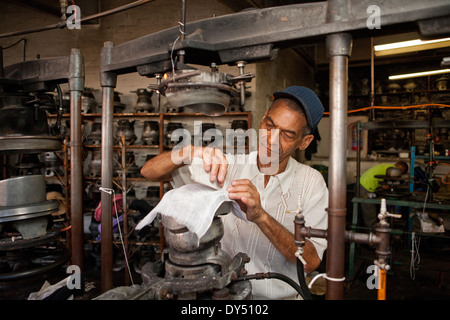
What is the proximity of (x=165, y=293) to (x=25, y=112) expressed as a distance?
135 centimetres

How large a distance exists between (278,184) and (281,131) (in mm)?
345

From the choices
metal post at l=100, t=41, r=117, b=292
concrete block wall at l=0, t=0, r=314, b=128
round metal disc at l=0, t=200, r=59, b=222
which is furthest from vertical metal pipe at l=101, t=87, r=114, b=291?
concrete block wall at l=0, t=0, r=314, b=128

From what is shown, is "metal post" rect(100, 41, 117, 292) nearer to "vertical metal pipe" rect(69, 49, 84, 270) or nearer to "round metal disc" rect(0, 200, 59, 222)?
"vertical metal pipe" rect(69, 49, 84, 270)

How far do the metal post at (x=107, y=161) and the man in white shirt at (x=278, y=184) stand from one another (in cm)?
19

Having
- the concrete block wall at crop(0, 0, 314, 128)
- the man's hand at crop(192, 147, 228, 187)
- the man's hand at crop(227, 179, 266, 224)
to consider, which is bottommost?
the man's hand at crop(227, 179, 266, 224)

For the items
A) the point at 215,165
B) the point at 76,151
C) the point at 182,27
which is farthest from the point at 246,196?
the point at 76,151

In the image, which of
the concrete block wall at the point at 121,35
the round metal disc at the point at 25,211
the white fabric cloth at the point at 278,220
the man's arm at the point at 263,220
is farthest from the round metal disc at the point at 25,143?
the concrete block wall at the point at 121,35

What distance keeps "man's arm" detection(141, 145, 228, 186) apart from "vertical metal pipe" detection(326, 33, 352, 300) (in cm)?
40

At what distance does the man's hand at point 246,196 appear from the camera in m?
1.07

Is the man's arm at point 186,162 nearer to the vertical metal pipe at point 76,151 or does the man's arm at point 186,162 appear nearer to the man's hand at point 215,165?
the man's hand at point 215,165

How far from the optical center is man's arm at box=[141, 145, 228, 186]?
3.78ft

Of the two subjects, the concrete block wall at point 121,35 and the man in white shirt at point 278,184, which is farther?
the concrete block wall at point 121,35

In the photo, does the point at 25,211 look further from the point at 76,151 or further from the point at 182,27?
the point at 182,27

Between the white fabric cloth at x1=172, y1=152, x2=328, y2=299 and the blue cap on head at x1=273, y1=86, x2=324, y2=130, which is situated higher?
the blue cap on head at x1=273, y1=86, x2=324, y2=130
